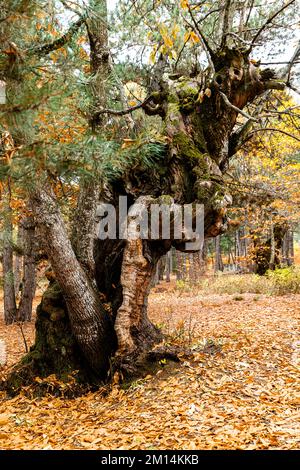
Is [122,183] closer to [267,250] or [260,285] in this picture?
[260,285]

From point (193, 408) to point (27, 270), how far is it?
23.6ft

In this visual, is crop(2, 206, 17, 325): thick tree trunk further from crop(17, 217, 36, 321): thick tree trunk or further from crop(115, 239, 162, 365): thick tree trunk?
crop(115, 239, 162, 365): thick tree trunk

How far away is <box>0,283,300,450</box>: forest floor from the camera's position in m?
2.96

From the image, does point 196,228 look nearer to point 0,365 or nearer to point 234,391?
point 234,391

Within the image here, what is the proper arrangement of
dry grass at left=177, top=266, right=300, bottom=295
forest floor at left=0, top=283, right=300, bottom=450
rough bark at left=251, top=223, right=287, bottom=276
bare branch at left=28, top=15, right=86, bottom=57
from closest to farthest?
forest floor at left=0, top=283, right=300, bottom=450 → bare branch at left=28, top=15, right=86, bottom=57 → dry grass at left=177, top=266, right=300, bottom=295 → rough bark at left=251, top=223, right=287, bottom=276

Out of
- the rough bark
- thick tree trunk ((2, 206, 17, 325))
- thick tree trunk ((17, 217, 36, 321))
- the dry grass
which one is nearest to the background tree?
thick tree trunk ((17, 217, 36, 321))

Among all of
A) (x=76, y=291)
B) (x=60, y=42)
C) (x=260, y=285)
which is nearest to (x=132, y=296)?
(x=76, y=291)

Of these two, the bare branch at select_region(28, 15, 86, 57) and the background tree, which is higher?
the bare branch at select_region(28, 15, 86, 57)

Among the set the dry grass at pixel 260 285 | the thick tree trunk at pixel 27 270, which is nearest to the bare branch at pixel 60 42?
the thick tree trunk at pixel 27 270


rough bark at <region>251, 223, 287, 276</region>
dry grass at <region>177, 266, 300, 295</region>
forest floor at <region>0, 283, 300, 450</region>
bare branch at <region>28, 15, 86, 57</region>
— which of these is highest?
bare branch at <region>28, 15, 86, 57</region>

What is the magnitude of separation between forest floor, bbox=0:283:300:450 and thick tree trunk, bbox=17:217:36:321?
17.9 ft

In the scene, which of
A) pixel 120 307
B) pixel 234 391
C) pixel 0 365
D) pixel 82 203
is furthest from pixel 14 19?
pixel 0 365

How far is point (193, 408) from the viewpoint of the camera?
343cm

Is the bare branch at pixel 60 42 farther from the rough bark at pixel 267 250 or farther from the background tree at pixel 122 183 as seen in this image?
the rough bark at pixel 267 250
